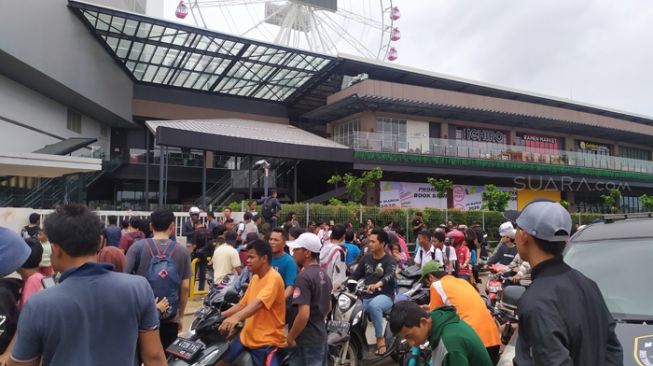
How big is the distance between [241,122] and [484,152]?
16.7m

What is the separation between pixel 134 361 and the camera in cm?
236

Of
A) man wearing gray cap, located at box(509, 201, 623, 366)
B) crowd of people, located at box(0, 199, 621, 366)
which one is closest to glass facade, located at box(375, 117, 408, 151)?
crowd of people, located at box(0, 199, 621, 366)

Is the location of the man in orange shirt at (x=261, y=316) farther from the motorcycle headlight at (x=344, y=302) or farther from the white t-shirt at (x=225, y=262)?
the white t-shirt at (x=225, y=262)

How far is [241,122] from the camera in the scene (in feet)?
101

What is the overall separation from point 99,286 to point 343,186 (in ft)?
83.5

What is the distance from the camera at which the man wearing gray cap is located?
1871mm

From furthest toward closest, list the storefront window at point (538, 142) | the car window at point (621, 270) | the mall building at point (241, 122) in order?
the storefront window at point (538, 142) → the mall building at point (241, 122) → the car window at point (621, 270)

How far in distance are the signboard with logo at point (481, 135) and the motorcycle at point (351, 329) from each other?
95.3 ft

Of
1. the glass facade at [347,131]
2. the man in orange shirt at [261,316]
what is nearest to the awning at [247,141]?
the glass facade at [347,131]

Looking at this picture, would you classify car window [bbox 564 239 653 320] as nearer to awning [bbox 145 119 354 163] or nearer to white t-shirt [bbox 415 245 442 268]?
white t-shirt [bbox 415 245 442 268]

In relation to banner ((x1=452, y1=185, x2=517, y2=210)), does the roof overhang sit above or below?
above

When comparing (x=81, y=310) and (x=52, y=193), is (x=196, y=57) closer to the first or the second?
(x=52, y=193)

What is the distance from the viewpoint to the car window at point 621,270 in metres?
3.45

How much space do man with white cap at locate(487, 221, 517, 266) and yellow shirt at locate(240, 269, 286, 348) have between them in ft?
17.0
